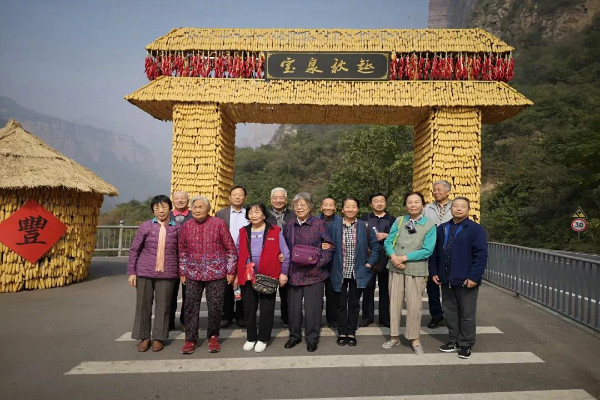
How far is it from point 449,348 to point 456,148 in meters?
4.20

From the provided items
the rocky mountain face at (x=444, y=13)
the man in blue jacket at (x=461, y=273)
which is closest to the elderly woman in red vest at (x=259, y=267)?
the man in blue jacket at (x=461, y=273)

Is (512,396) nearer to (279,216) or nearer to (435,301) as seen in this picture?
(435,301)

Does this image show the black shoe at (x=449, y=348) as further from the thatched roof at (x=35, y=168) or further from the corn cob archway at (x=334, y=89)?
the thatched roof at (x=35, y=168)

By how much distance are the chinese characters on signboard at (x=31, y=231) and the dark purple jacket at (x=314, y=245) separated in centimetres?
461

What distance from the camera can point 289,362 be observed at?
3568mm

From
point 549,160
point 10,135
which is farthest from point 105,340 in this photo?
point 549,160

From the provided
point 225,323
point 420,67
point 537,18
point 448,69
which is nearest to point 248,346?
point 225,323

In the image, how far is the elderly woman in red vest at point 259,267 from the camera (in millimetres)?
3803

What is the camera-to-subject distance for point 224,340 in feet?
13.7

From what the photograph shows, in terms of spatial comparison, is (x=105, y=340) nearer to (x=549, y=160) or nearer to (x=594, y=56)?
(x=549, y=160)

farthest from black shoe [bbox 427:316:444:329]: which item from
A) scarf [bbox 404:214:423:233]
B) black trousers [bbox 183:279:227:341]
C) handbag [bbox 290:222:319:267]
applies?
black trousers [bbox 183:279:227:341]

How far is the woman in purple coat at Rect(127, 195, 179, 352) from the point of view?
3.84 meters

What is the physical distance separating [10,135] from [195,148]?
3.27 metres

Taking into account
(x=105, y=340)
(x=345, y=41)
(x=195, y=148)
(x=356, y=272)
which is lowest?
(x=105, y=340)
